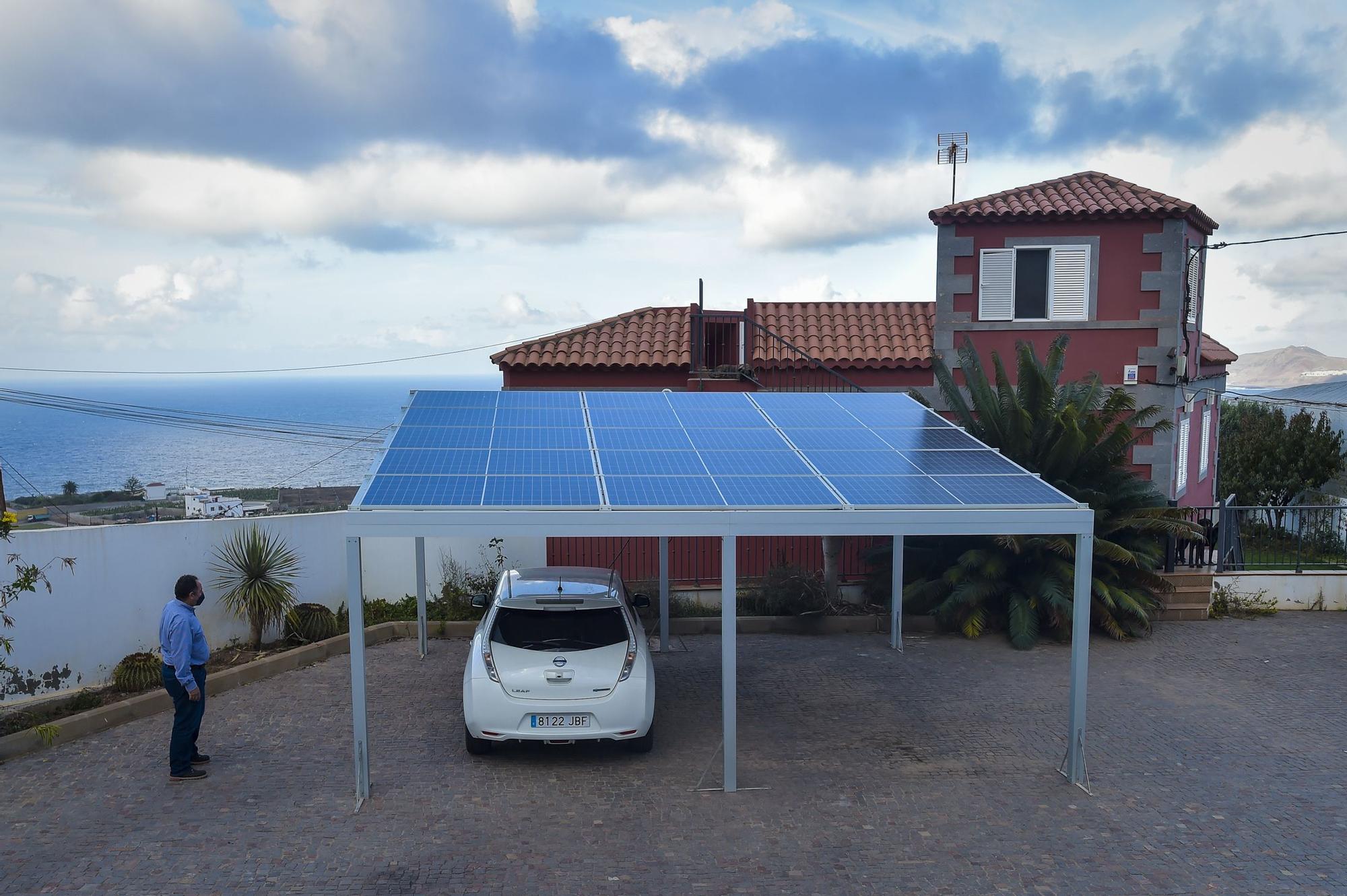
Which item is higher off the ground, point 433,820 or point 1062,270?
point 1062,270

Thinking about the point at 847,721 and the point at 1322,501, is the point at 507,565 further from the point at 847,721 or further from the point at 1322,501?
the point at 1322,501

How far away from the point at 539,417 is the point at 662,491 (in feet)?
8.84

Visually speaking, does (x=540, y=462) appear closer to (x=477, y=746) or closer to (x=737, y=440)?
(x=737, y=440)

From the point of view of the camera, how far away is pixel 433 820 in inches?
293

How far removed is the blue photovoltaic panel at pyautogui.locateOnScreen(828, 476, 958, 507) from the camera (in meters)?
8.04

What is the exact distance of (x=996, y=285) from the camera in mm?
16422

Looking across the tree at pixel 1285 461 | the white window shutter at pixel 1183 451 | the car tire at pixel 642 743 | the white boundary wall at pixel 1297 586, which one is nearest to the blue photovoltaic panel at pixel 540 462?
the car tire at pixel 642 743

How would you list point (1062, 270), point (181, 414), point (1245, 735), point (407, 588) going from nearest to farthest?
1. point (1245, 735)
2. point (407, 588)
3. point (1062, 270)
4. point (181, 414)

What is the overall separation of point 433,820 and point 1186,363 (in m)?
14.7

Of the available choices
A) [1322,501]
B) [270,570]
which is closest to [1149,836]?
[270,570]

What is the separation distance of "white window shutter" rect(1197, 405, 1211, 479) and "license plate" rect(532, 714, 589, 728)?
1653 centimetres

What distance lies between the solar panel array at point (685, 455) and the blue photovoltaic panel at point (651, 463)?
0.06ft

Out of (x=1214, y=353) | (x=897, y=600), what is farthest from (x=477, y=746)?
(x=1214, y=353)

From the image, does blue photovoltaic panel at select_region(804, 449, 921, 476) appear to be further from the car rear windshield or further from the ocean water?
the ocean water
